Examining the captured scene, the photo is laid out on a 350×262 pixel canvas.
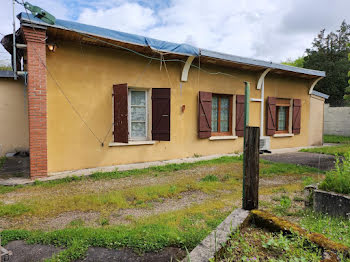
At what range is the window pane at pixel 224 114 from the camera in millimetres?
8523

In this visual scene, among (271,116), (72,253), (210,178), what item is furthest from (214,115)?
(72,253)

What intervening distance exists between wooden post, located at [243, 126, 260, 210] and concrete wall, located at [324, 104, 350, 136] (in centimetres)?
1546

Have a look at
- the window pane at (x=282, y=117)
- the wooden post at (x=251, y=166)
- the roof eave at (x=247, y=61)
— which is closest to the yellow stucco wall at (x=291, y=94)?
the window pane at (x=282, y=117)

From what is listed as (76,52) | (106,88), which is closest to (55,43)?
(76,52)

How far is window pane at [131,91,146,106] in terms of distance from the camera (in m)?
6.81

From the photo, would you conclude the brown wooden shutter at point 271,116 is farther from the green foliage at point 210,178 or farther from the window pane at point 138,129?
the window pane at point 138,129

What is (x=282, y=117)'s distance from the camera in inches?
410

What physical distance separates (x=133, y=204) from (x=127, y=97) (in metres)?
2.92

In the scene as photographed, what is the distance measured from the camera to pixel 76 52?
19.0ft

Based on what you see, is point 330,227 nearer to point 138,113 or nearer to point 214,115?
point 138,113

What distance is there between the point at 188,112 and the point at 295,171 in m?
3.48

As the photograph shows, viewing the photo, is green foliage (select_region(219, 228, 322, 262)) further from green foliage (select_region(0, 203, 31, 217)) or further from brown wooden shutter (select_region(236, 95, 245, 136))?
brown wooden shutter (select_region(236, 95, 245, 136))

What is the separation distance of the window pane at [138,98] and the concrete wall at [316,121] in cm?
832

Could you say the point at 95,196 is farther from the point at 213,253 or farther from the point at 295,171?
the point at 295,171
